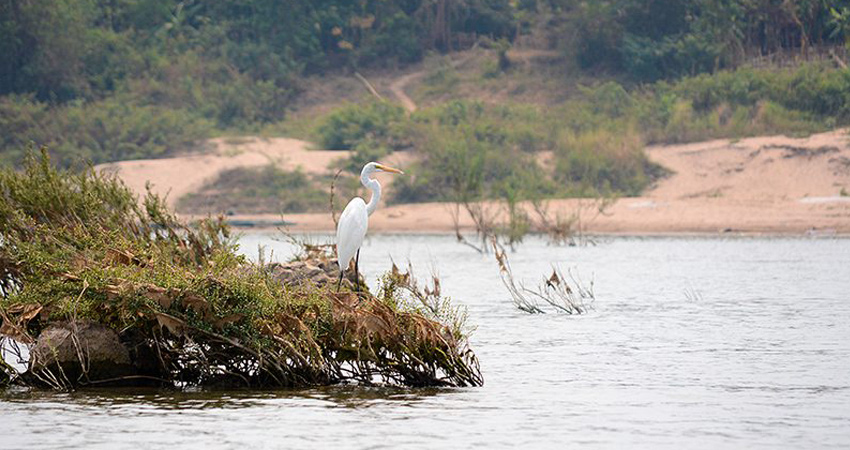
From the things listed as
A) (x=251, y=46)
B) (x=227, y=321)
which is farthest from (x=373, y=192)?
(x=251, y=46)

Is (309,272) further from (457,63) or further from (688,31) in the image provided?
(457,63)

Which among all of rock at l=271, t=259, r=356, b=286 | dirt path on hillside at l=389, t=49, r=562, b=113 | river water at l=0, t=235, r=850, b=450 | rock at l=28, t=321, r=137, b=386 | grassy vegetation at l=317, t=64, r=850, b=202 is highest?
dirt path on hillside at l=389, t=49, r=562, b=113

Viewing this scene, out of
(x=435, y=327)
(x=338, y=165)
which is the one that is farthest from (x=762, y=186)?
(x=435, y=327)

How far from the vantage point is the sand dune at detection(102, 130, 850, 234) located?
1190 inches

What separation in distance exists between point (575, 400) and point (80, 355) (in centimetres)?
364

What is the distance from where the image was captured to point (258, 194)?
1403 inches

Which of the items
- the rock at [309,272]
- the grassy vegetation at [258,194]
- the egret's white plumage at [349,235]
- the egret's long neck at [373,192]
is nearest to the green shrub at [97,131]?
the grassy vegetation at [258,194]

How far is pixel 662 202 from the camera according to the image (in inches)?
1259

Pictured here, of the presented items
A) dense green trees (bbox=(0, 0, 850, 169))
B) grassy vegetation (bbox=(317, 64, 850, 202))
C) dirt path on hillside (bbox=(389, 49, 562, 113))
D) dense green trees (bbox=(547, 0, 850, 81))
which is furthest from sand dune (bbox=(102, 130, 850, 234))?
dirt path on hillside (bbox=(389, 49, 562, 113))

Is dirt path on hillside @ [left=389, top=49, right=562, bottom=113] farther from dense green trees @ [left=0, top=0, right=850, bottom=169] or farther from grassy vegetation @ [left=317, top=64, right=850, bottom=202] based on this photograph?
grassy vegetation @ [left=317, top=64, right=850, bottom=202]

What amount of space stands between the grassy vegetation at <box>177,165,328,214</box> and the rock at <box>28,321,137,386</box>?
A: 25.1m

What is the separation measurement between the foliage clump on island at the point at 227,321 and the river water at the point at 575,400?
20 cm

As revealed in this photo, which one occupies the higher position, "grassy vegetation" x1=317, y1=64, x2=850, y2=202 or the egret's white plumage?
"grassy vegetation" x1=317, y1=64, x2=850, y2=202

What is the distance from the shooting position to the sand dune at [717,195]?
30219mm
